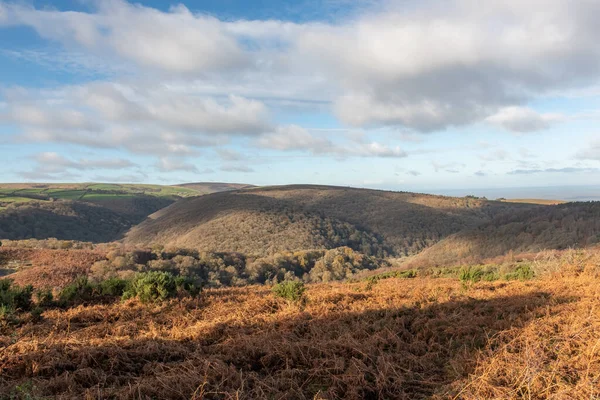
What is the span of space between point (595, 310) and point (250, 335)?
6.09m

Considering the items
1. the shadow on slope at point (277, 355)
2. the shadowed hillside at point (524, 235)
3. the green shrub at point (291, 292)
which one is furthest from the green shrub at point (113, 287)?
the shadowed hillside at point (524, 235)

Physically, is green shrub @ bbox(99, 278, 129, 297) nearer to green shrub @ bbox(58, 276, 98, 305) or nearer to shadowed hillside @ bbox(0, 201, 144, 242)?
green shrub @ bbox(58, 276, 98, 305)

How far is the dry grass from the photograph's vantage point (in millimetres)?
4105

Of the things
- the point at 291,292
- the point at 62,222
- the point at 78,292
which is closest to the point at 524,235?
the point at 291,292

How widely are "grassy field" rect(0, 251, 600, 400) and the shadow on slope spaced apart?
0.07 ft

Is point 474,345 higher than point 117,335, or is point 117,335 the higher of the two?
point 474,345

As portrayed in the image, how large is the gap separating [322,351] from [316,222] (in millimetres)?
70024

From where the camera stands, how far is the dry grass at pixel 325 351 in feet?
13.5

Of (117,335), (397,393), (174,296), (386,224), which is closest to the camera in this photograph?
(397,393)

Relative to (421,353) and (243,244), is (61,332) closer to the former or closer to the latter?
(421,353)

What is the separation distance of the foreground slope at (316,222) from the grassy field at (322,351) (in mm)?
51781

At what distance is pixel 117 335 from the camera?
22.6 feet

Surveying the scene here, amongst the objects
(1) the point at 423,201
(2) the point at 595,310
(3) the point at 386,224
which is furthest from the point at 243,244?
(2) the point at 595,310

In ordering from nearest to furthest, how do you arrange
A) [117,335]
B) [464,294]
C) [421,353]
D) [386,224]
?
[421,353]
[117,335]
[464,294]
[386,224]
